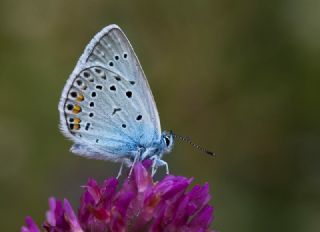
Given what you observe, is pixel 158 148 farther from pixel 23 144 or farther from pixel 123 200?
pixel 23 144

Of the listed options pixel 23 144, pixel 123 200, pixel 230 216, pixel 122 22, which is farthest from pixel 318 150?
pixel 123 200

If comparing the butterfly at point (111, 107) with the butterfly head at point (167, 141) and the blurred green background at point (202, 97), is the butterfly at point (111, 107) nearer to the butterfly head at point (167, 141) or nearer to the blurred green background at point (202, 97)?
the butterfly head at point (167, 141)

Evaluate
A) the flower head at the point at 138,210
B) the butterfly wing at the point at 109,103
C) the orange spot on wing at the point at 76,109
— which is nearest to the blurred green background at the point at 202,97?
the butterfly wing at the point at 109,103

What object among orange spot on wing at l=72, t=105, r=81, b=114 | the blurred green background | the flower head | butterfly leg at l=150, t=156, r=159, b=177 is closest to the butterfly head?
butterfly leg at l=150, t=156, r=159, b=177

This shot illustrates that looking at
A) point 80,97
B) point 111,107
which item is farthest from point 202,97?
point 80,97

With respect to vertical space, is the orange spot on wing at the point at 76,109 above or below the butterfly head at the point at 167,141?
above

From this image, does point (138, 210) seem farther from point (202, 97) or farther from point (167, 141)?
point (202, 97)

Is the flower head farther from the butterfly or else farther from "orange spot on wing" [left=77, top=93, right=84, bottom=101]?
"orange spot on wing" [left=77, top=93, right=84, bottom=101]
